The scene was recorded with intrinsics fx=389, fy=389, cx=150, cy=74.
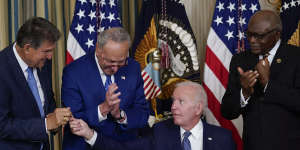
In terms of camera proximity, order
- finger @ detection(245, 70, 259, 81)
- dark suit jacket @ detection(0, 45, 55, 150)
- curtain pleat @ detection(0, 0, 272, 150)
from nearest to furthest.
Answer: dark suit jacket @ detection(0, 45, 55, 150) → finger @ detection(245, 70, 259, 81) → curtain pleat @ detection(0, 0, 272, 150)

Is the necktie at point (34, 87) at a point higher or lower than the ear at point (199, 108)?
higher

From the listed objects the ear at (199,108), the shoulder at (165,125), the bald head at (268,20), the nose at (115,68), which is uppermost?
the bald head at (268,20)

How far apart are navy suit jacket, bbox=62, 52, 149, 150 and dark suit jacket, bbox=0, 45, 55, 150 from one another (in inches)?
12.3

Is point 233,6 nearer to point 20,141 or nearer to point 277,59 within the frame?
point 277,59

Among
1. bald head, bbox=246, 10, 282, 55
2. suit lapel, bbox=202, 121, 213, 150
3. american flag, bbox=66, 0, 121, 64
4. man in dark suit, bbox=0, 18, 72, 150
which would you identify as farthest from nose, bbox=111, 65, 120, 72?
american flag, bbox=66, 0, 121, 64

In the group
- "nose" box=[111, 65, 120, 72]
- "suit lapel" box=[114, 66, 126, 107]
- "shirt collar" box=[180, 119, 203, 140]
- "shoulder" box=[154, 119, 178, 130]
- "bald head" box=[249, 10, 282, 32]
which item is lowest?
"shirt collar" box=[180, 119, 203, 140]

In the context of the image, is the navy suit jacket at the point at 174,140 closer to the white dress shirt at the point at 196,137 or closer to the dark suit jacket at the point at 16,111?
the white dress shirt at the point at 196,137

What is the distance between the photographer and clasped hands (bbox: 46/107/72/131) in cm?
259

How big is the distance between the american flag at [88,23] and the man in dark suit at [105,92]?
4.49 ft

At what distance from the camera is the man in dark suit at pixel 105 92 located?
9.52ft

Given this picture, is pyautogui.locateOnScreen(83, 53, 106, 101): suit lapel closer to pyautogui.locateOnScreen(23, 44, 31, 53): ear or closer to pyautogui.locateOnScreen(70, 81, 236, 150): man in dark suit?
pyautogui.locateOnScreen(70, 81, 236, 150): man in dark suit

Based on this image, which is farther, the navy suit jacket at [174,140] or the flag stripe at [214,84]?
the flag stripe at [214,84]

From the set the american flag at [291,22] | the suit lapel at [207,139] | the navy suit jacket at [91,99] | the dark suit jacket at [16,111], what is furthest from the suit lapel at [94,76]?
the american flag at [291,22]

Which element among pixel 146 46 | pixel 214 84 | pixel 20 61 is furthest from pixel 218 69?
pixel 20 61
